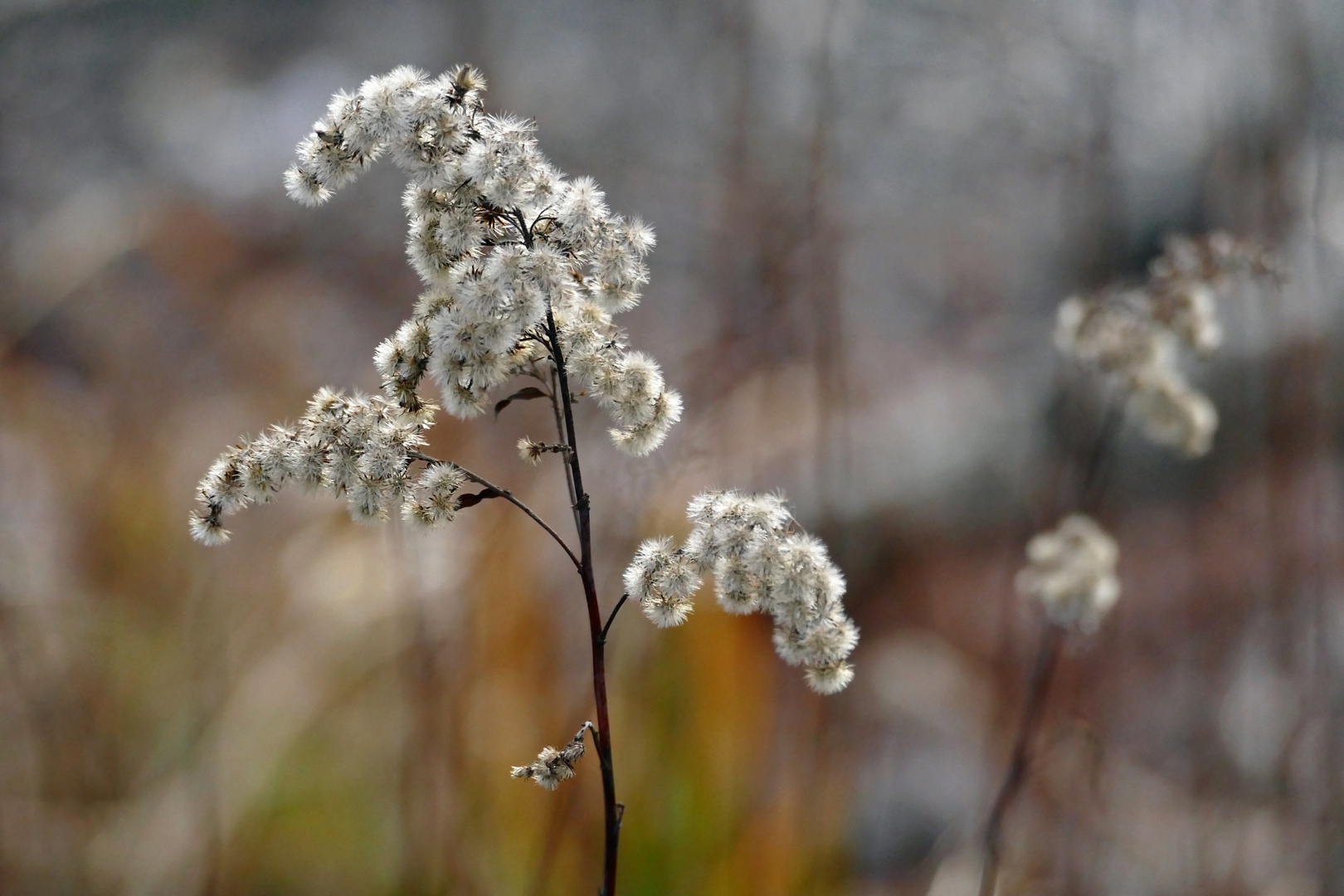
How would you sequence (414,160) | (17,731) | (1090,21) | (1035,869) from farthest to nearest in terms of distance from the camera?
(1090,21) < (1035,869) < (17,731) < (414,160)

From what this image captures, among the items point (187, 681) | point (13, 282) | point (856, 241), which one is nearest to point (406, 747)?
point (187, 681)

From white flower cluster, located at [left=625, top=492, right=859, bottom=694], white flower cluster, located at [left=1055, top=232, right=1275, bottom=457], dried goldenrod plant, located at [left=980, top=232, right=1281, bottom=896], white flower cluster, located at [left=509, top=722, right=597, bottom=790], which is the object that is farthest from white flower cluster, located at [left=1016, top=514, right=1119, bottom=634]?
white flower cluster, located at [left=509, top=722, right=597, bottom=790]

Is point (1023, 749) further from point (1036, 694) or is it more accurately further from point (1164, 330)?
point (1164, 330)

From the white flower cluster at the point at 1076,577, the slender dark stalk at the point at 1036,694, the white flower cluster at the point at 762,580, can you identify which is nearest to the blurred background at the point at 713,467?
the slender dark stalk at the point at 1036,694

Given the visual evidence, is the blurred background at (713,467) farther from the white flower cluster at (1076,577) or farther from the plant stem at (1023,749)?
the white flower cluster at (1076,577)

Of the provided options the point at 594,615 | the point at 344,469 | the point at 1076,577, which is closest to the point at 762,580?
the point at 594,615

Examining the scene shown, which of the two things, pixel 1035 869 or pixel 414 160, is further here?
pixel 1035 869

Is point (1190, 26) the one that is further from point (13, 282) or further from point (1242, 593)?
point (13, 282)
